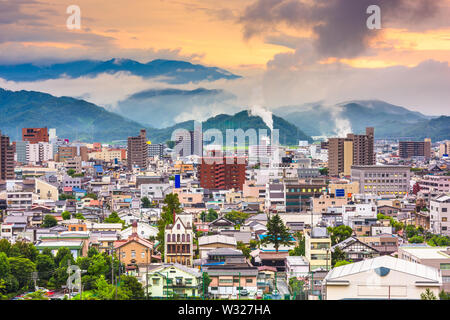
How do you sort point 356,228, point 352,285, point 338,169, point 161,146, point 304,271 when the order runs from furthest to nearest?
point 161,146
point 338,169
point 356,228
point 304,271
point 352,285

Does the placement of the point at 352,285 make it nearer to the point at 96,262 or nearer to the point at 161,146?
the point at 96,262

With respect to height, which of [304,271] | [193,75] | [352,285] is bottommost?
[304,271]

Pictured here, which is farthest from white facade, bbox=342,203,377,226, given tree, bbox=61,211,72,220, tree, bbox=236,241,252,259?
tree, bbox=61,211,72,220

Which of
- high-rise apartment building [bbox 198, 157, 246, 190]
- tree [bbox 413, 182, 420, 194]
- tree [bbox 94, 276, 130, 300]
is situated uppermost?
high-rise apartment building [bbox 198, 157, 246, 190]

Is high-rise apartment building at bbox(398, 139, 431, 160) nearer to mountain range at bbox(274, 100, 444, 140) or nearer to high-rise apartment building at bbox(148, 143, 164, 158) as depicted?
mountain range at bbox(274, 100, 444, 140)

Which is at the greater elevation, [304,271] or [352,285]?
[352,285]

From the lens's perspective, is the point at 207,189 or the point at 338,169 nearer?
the point at 207,189

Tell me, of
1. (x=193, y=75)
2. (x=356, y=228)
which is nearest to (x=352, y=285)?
(x=356, y=228)
